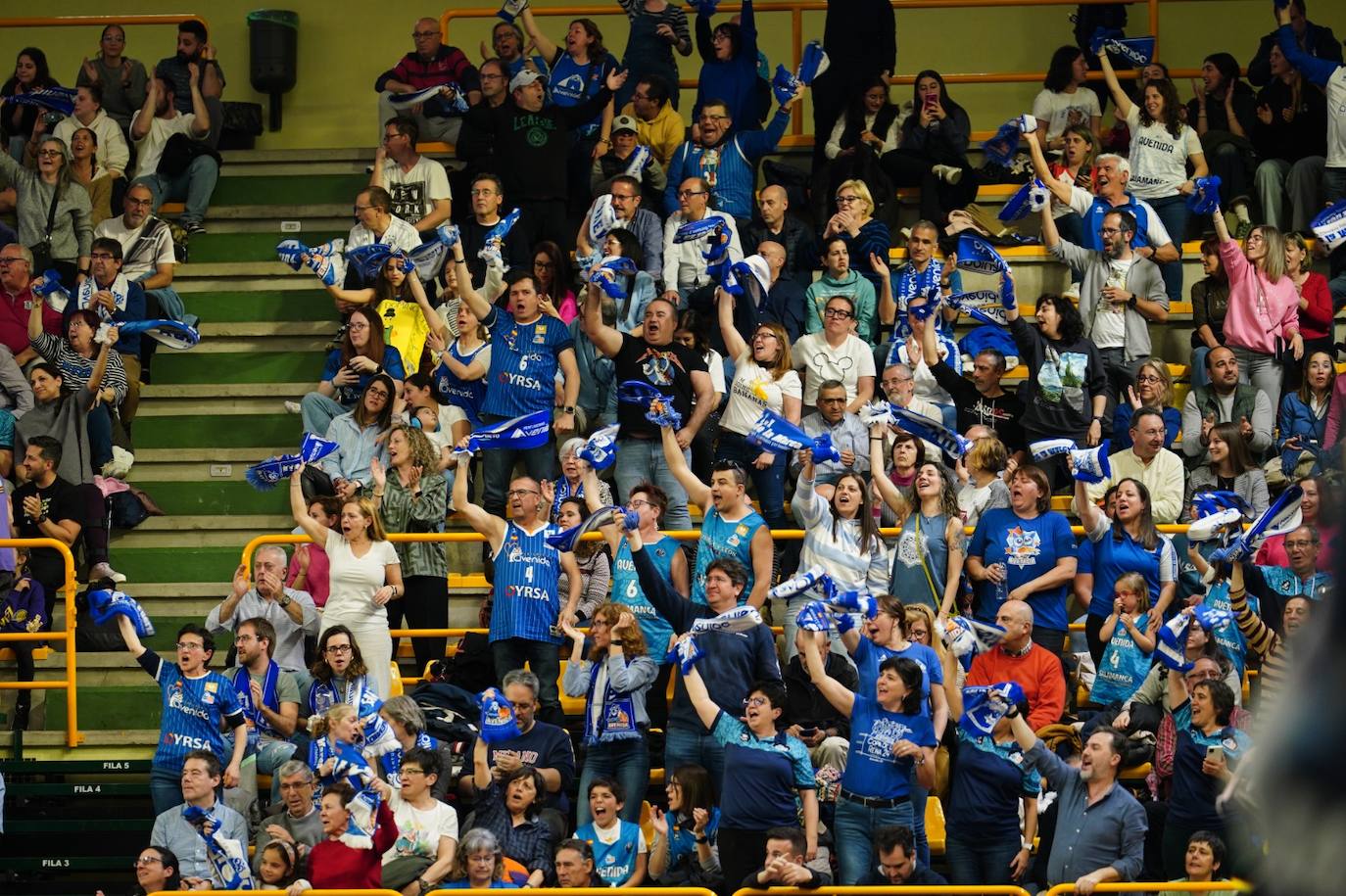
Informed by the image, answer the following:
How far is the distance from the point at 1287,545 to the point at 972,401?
89.9 inches

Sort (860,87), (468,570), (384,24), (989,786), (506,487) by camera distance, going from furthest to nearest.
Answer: (384,24)
(860,87)
(468,570)
(506,487)
(989,786)

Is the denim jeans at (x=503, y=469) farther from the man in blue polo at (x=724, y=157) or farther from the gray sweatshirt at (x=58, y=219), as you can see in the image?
the gray sweatshirt at (x=58, y=219)

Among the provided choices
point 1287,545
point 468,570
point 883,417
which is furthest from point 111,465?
point 1287,545

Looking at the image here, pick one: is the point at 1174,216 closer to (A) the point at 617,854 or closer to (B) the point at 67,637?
(A) the point at 617,854

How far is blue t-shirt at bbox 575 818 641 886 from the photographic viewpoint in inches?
326

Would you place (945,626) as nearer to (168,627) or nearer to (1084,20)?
(168,627)

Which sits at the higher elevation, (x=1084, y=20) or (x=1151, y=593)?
(x=1084, y=20)

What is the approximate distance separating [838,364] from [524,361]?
1816mm

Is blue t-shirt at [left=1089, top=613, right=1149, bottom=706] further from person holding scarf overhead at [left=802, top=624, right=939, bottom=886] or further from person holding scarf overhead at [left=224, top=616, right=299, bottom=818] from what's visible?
person holding scarf overhead at [left=224, top=616, right=299, bottom=818]

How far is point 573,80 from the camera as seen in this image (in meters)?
13.2

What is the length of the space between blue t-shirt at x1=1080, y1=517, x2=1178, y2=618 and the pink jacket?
2553 mm

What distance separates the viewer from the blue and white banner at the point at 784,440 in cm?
940

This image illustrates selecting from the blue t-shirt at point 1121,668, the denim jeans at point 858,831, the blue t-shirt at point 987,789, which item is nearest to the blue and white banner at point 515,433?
the denim jeans at point 858,831

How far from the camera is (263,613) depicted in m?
9.73
